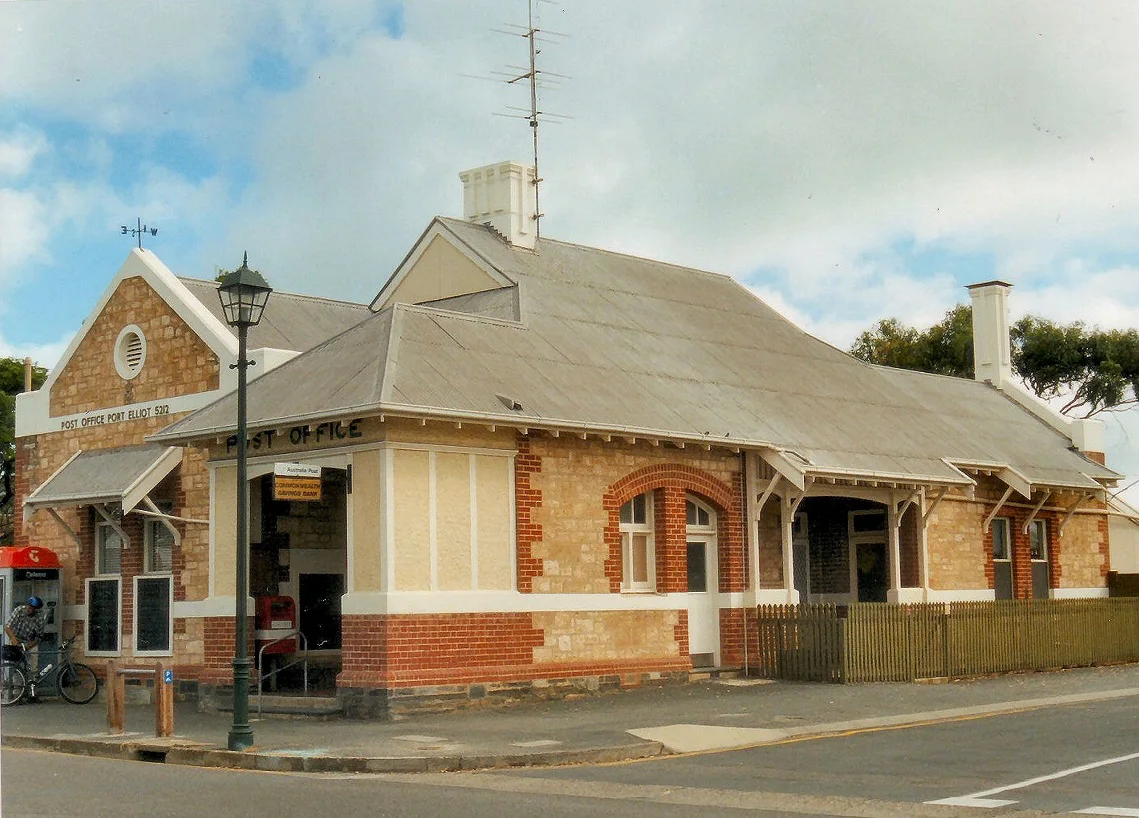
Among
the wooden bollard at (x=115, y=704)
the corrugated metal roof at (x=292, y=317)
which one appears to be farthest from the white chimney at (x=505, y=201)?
the wooden bollard at (x=115, y=704)

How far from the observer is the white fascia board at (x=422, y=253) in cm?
2520

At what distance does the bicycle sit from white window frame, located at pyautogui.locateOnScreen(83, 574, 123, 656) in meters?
0.41

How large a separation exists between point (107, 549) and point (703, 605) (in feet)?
33.1

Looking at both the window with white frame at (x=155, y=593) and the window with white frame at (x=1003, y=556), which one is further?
the window with white frame at (x=1003, y=556)

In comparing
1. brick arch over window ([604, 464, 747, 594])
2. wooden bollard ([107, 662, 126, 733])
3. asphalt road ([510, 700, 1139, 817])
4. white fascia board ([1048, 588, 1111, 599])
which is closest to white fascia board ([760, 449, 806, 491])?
brick arch over window ([604, 464, 747, 594])

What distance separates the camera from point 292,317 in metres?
25.9

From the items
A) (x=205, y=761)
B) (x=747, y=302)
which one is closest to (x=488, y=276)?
(x=747, y=302)

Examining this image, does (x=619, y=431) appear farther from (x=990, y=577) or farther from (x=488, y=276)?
(x=990, y=577)

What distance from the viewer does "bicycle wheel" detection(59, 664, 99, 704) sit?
23.7 m

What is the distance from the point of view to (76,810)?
11438 mm

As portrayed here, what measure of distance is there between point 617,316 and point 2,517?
35465mm

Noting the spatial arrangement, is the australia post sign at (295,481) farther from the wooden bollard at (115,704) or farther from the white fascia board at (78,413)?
the white fascia board at (78,413)

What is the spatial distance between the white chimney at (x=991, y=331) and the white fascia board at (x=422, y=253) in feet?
52.7

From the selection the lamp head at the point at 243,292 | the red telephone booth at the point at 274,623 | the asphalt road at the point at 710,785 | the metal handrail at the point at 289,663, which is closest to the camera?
the asphalt road at the point at 710,785
